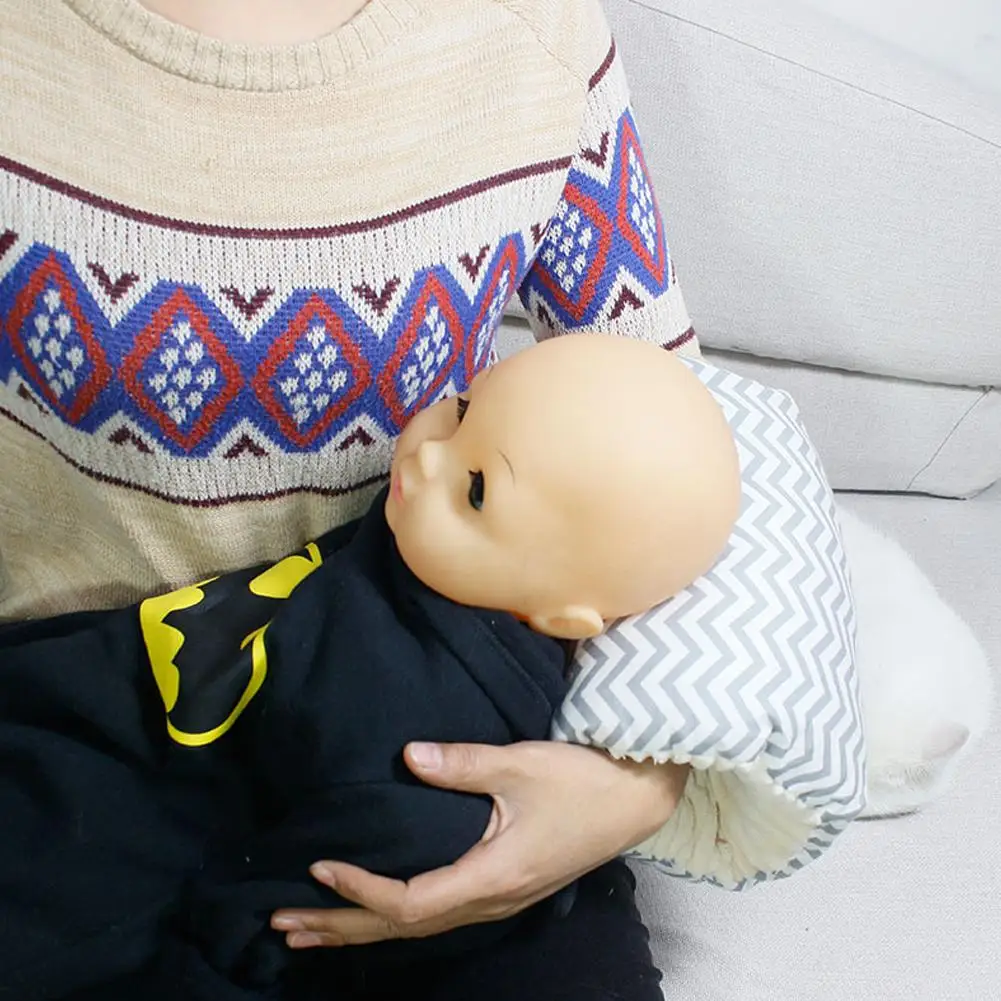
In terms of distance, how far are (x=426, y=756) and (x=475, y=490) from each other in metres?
0.16

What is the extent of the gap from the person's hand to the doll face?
0.10 meters

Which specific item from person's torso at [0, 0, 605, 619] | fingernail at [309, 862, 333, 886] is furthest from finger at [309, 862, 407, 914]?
person's torso at [0, 0, 605, 619]

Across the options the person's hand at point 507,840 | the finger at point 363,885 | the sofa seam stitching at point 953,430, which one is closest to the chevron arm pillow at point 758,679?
the person's hand at point 507,840

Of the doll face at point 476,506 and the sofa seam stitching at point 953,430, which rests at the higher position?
the doll face at point 476,506

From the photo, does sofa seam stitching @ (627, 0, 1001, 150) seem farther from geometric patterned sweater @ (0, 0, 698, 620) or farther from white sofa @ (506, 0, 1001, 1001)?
geometric patterned sweater @ (0, 0, 698, 620)

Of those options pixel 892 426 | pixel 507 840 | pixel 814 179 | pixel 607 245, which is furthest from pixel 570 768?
pixel 892 426

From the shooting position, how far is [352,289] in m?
0.63

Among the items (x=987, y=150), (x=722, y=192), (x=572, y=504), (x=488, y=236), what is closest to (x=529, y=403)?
(x=572, y=504)

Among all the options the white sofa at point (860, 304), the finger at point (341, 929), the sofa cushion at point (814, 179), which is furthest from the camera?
the sofa cushion at point (814, 179)

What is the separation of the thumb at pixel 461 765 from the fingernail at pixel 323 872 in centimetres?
8

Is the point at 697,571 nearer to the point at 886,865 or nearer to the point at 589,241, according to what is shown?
the point at 589,241

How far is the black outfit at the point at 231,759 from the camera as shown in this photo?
2.00 ft

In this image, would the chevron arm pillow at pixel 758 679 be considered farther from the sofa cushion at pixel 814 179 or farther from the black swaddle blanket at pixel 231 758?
the sofa cushion at pixel 814 179

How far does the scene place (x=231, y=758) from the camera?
2.17ft
